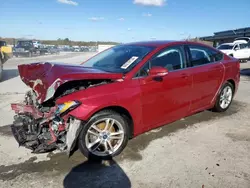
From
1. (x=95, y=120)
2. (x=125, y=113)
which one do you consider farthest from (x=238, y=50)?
(x=95, y=120)

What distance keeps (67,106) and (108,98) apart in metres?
0.54

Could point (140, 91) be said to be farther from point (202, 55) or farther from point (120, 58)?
point (202, 55)

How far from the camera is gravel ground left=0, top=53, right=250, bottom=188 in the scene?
8.63ft

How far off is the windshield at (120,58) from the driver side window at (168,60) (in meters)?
0.16

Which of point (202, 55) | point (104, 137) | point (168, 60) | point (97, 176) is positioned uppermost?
point (202, 55)

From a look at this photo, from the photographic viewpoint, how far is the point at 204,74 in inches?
165

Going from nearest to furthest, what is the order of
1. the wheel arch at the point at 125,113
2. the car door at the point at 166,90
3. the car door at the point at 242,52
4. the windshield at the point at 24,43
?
1. the wheel arch at the point at 125,113
2. the car door at the point at 166,90
3. the car door at the point at 242,52
4. the windshield at the point at 24,43

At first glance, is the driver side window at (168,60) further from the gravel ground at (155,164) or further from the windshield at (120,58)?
the gravel ground at (155,164)

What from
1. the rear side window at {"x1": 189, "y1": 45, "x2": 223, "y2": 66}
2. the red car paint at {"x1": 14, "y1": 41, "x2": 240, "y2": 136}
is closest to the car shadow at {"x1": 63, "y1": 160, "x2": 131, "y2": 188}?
the red car paint at {"x1": 14, "y1": 41, "x2": 240, "y2": 136}

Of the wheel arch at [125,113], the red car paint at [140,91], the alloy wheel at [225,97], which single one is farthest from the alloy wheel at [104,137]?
the alloy wheel at [225,97]

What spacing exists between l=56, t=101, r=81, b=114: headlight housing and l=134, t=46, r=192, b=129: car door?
3.37 feet

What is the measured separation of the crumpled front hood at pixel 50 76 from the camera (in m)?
2.77

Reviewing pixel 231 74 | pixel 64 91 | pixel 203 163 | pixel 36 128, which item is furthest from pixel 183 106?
pixel 36 128

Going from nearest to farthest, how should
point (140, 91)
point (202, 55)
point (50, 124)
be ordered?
point (50, 124) → point (140, 91) → point (202, 55)
